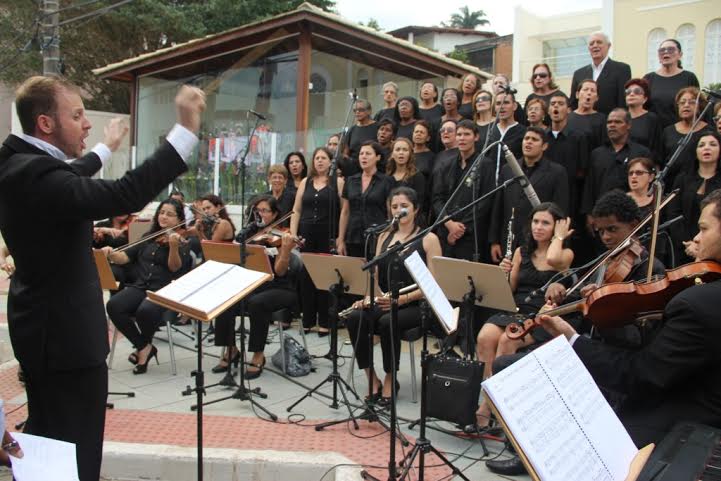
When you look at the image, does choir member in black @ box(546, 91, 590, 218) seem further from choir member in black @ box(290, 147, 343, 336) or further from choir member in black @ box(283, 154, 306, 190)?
choir member in black @ box(283, 154, 306, 190)

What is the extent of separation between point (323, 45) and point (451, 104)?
4170mm

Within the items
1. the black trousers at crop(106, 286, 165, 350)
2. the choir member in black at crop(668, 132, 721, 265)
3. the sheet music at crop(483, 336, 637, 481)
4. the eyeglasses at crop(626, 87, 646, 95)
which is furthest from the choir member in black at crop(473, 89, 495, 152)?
the sheet music at crop(483, 336, 637, 481)

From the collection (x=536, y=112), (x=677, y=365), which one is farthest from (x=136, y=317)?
(x=677, y=365)

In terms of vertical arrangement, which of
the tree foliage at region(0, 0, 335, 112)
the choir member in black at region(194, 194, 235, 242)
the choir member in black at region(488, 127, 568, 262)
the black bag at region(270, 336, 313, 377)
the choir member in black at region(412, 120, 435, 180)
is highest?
the tree foliage at region(0, 0, 335, 112)

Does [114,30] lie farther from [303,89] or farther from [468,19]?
[468,19]

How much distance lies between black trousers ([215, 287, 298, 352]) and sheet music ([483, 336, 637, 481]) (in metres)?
3.95

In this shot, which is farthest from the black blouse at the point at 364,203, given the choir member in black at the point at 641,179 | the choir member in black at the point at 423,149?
the choir member in black at the point at 641,179

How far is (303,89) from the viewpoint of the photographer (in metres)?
10.4

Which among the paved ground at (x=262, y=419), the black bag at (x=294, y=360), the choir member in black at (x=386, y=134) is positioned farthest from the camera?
the choir member in black at (x=386, y=134)

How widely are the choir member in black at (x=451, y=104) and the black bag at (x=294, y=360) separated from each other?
3310 millimetres

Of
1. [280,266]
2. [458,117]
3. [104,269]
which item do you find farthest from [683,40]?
[104,269]

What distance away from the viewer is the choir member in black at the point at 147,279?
582 cm

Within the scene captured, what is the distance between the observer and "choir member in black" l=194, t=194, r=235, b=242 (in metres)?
6.68

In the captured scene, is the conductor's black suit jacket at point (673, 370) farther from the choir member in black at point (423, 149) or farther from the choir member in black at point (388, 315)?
the choir member in black at point (423, 149)
